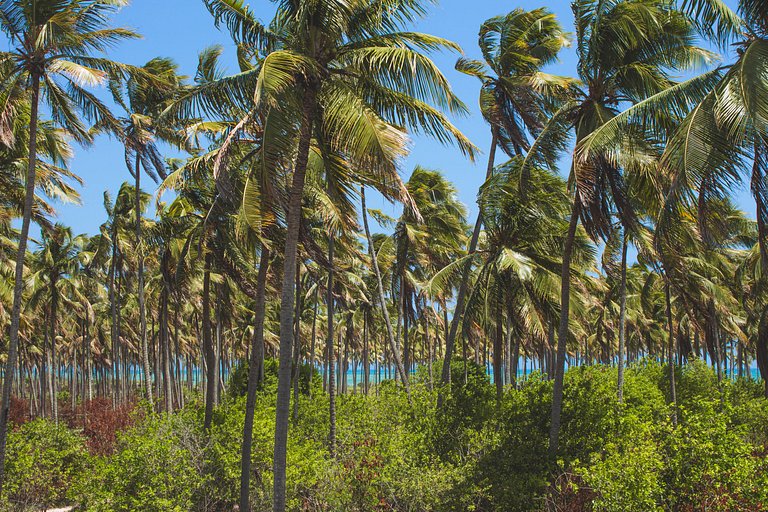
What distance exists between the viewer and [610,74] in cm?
1262

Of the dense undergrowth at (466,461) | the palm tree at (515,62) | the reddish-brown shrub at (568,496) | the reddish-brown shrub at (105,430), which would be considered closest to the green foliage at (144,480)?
the dense undergrowth at (466,461)

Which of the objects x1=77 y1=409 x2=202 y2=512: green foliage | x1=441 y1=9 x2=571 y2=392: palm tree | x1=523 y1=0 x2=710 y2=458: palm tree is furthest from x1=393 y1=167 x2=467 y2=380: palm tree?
x1=77 y1=409 x2=202 y2=512: green foliage

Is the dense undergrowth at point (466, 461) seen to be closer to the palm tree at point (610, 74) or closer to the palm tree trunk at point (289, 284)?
the palm tree at point (610, 74)

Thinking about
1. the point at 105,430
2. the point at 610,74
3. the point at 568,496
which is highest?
the point at 610,74

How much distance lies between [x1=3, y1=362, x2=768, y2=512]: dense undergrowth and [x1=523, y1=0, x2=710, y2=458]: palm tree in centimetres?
107

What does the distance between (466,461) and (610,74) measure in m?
8.60

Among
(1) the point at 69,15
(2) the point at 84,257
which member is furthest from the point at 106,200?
(1) the point at 69,15

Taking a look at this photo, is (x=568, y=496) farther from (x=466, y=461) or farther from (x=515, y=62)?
(x=515, y=62)

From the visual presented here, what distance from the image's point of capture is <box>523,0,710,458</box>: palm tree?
1188cm

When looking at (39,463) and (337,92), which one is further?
(39,463)

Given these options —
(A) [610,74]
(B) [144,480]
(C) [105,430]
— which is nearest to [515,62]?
(A) [610,74]

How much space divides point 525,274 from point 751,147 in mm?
6501

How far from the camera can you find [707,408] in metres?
11.5

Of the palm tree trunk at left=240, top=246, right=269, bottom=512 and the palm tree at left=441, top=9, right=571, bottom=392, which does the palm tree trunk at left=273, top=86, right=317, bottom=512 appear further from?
the palm tree at left=441, top=9, right=571, bottom=392
